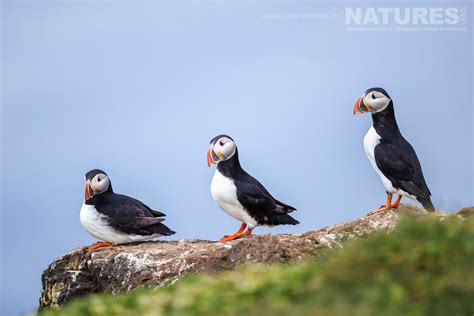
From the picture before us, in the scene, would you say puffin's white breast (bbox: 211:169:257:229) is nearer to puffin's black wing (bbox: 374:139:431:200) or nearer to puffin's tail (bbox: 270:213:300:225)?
puffin's tail (bbox: 270:213:300:225)

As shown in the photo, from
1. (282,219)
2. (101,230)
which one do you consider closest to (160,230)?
(101,230)

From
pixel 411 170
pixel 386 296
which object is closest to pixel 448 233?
pixel 386 296

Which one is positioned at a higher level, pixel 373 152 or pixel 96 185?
pixel 373 152

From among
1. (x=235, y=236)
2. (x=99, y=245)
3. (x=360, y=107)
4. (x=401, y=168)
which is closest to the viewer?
(x=235, y=236)

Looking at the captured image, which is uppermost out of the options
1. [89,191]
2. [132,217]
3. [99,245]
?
[89,191]

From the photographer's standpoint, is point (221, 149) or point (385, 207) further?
point (221, 149)

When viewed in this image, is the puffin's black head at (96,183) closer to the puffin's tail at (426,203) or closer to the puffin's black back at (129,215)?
the puffin's black back at (129,215)

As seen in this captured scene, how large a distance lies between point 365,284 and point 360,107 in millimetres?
7205

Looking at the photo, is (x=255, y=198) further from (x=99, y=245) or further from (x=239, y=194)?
(x=99, y=245)

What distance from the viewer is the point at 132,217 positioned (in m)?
12.8

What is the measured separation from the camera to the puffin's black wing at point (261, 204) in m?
12.6

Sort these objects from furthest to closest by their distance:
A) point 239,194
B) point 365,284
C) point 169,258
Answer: point 239,194
point 169,258
point 365,284

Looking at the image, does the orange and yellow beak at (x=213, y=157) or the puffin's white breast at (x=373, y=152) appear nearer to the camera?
the puffin's white breast at (x=373, y=152)

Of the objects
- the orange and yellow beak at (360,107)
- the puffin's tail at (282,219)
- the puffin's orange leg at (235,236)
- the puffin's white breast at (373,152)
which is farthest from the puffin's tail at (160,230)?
the orange and yellow beak at (360,107)
